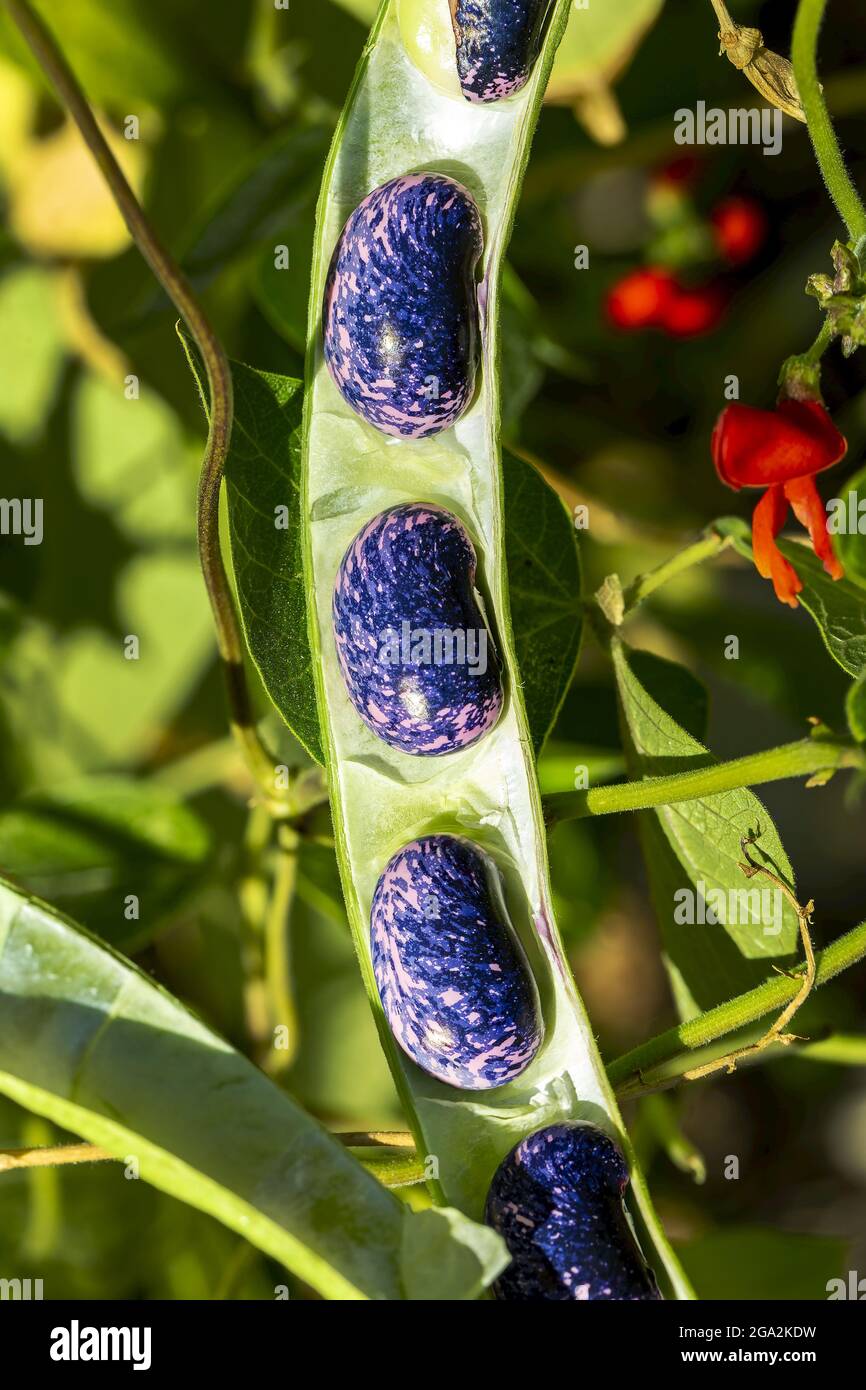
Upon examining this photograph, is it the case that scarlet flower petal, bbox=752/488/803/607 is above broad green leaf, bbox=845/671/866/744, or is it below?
above

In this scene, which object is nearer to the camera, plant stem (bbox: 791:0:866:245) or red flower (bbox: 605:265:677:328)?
plant stem (bbox: 791:0:866:245)

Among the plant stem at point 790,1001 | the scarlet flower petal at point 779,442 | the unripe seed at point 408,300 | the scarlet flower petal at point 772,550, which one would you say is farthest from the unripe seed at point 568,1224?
the unripe seed at point 408,300

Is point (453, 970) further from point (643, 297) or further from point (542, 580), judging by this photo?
point (643, 297)

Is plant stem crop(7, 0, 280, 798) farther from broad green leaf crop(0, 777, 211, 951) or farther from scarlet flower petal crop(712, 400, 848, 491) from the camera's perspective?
scarlet flower petal crop(712, 400, 848, 491)

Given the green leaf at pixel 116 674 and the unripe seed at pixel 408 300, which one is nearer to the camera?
the unripe seed at pixel 408 300

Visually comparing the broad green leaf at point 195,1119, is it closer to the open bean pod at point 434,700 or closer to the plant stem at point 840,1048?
the open bean pod at point 434,700

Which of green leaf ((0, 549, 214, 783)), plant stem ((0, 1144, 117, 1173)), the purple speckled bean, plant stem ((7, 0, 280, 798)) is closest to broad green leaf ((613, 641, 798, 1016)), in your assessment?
plant stem ((7, 0, 280, 798))

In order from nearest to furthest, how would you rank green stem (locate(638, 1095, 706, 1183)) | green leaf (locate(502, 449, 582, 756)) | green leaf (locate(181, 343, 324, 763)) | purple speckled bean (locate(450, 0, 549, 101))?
purple speckled bean (locate(450, 0, 549, 101))
green leaf (locate(181, 343, 324, 763))
green leaf (locate(502, 449, 582, 756))
green stem (locate(638, 1095, 706, 1183))

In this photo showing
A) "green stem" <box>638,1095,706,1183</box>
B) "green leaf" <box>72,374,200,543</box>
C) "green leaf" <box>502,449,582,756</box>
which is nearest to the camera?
"green leaf" <box>502,449,582,756</box>
